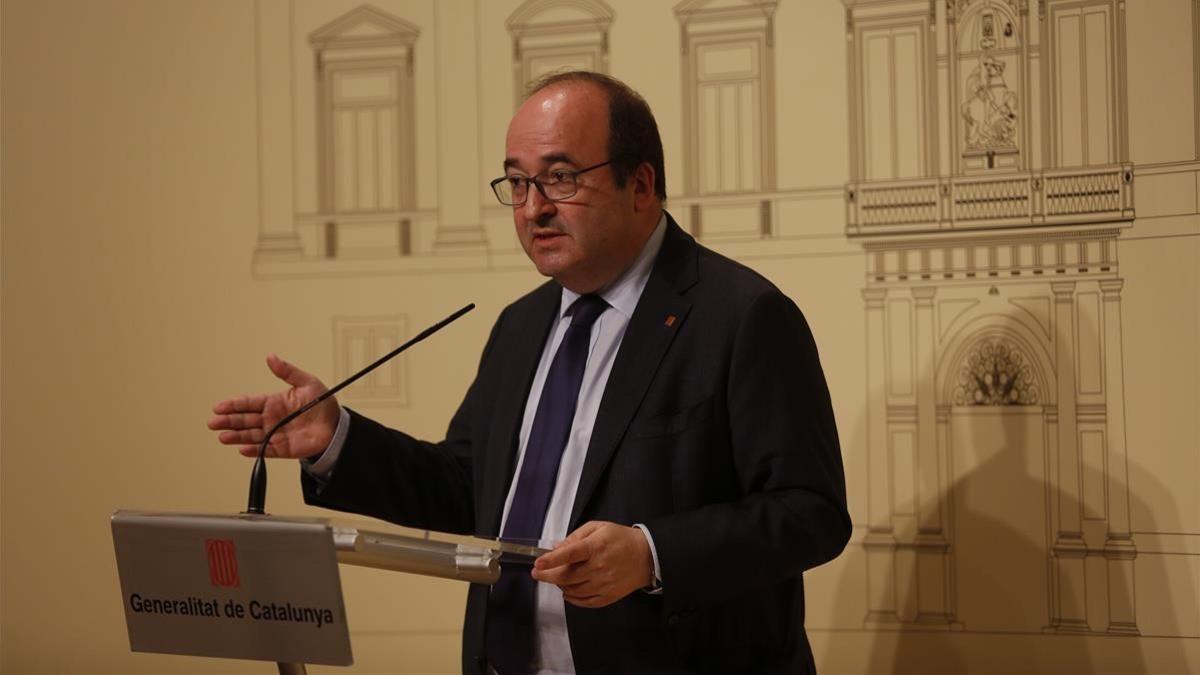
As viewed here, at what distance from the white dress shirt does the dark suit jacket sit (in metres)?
0.04

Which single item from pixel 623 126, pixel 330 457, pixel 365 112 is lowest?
pixel 330 457

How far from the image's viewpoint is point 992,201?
10.7 ft

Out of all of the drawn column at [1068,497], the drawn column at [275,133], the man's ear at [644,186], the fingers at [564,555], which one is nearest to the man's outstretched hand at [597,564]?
A: the fingers at [564,555]

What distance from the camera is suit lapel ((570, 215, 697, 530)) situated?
88.0 inches

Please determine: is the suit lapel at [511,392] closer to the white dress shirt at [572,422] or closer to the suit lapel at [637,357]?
the white dress shirt at [572,422]

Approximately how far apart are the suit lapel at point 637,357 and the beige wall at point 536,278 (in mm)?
1074

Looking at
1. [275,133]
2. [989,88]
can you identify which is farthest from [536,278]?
[989,88]

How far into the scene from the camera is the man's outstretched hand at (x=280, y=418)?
220 centimetres

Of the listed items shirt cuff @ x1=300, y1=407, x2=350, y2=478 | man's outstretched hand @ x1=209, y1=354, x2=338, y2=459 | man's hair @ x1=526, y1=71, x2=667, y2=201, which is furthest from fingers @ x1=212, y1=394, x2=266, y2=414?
man's hair @ x1=526, y1=71, x2=667, y2=201

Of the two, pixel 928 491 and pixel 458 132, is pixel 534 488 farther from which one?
pixel 458 132

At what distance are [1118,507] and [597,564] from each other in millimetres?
1819

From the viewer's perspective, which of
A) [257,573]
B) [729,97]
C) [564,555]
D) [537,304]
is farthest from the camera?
[729,97]

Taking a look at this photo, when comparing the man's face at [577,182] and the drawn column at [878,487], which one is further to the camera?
the drawn column at [878,487]

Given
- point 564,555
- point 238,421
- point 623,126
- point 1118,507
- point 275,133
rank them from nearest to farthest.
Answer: point 564,555, point 238,421, point 623,126, point 1118,507, point 275,133
